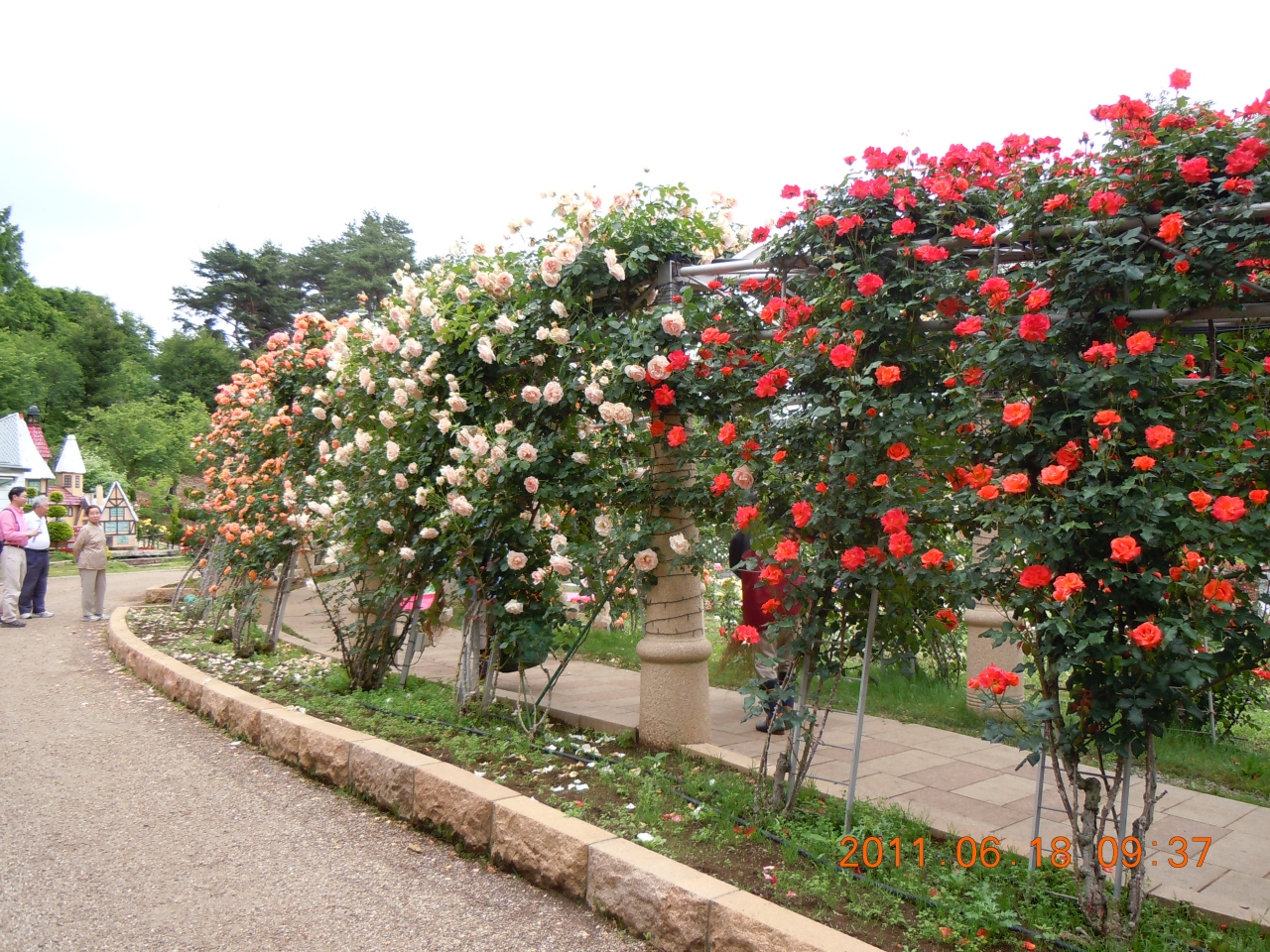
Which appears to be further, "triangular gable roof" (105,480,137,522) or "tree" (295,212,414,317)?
"tree" (295,212,414,317)

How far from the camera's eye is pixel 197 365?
3906cm

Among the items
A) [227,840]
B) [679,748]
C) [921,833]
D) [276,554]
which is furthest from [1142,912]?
[276,554]

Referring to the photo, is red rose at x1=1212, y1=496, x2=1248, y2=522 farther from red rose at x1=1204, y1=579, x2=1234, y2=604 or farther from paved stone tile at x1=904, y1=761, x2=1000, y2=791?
paved stone tile at x1=904, y1=761, x2=1000, y2=791

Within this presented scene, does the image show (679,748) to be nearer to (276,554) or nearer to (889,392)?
(889,392)

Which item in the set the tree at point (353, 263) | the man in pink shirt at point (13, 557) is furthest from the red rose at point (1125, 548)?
the tree at point (353, 263)

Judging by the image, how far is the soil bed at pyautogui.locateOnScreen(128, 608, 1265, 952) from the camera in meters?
2.53

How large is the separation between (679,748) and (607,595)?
828mm

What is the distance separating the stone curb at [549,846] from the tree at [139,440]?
29108 mm

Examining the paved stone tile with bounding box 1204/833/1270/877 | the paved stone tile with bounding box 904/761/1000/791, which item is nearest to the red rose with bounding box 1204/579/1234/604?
the paved stone tile with bounding box 1204/833/1270/877

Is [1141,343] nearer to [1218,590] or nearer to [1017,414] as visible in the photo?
[1017,414]

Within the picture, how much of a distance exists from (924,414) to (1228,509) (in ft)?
3.28

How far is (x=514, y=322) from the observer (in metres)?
4.66

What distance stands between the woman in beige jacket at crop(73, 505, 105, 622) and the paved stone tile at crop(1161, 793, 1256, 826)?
10.7 meters

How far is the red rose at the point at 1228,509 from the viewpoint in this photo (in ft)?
6.96
